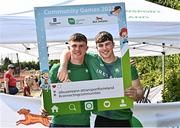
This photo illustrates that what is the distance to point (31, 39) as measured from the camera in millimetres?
4918

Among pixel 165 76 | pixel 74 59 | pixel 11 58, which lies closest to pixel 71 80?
pixel 74 59

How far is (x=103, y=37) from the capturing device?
4777 mm

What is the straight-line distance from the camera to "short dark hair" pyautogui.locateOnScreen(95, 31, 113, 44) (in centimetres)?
474

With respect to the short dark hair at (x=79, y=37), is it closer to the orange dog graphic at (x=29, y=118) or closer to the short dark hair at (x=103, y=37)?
the short dark hair at (x=103, y=37)

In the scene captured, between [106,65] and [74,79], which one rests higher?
[106,65]

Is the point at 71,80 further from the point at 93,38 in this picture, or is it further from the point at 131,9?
the point at 131,9

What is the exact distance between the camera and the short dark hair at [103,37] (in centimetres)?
474

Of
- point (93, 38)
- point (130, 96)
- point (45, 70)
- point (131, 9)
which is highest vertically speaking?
point (131, 9)

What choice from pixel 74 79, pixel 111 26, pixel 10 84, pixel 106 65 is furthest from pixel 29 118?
pixel 10 84

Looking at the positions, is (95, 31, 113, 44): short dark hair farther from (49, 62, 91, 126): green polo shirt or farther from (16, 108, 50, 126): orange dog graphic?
(16, 108, 50, 126): orange dog graphic

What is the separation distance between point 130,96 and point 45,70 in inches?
39.7

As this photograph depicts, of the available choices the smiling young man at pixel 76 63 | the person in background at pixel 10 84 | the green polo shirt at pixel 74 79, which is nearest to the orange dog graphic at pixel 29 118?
the green polo shirt at pixel 74 79

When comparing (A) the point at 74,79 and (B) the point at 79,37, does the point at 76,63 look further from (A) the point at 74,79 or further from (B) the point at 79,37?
(B) the point at 79,37

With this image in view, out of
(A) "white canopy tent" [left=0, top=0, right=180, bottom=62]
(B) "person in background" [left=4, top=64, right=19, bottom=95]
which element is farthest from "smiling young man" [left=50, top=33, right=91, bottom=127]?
(B) "person in background" [left=4, top=64, right=19, bottom=95]
